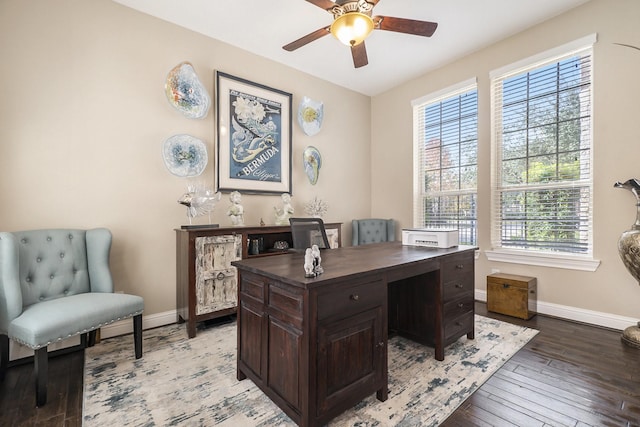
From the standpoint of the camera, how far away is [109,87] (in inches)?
108

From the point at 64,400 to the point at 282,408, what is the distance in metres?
1.40

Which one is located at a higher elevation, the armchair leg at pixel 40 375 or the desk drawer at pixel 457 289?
the desk drawer at pixel 457 289

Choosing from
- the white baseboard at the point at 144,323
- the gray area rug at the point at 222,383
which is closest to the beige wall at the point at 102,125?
the white baseboard at the point at 144,323

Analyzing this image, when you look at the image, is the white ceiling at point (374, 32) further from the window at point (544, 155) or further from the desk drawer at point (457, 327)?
the desk drawer at point (457, 327)

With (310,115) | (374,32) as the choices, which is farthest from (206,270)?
(374,32)

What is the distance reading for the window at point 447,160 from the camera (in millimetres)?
3895

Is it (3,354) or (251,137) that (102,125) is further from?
(3,354)

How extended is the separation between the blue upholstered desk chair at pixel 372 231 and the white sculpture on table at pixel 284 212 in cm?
137

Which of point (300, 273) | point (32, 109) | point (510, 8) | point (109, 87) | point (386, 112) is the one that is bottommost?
point (300, 273)

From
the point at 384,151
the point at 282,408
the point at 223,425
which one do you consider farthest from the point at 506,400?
the point at 384,151

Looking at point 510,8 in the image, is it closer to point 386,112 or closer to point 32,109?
point 386,112

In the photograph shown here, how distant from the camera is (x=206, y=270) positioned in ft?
9.24

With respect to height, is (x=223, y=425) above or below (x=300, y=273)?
below

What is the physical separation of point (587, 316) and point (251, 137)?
4.14 metres
